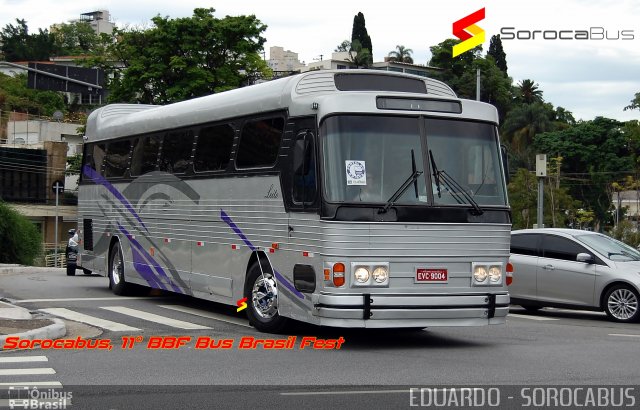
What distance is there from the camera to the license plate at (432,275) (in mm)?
12203

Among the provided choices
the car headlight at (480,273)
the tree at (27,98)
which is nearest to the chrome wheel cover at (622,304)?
the car headlight at (480,273)

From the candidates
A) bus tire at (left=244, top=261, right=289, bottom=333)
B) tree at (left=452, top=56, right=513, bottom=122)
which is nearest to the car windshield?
bus tire at (left=244, top=261, right=289, bottom=333)

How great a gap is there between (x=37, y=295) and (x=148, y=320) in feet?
18.1

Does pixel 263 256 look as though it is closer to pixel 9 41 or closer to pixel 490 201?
pixel 490 201

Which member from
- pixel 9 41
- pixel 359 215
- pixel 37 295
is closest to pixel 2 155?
pixel 37 295

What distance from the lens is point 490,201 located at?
1280 centimetres

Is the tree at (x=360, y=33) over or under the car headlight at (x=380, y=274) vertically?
over

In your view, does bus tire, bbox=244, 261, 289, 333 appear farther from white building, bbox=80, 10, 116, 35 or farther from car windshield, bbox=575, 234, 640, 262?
white building, bbox=80, 10, 116, 35

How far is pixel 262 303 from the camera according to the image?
544 inches

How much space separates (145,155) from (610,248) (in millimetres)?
8784

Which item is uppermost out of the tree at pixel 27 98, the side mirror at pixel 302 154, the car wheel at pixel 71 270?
the tree at pixel 27 98

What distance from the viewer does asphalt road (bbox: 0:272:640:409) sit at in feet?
29.5

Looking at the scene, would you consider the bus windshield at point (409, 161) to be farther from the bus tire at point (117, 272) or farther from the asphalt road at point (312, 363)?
the bus tire at point (117, 272)

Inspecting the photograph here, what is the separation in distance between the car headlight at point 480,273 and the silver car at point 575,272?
5565mm
